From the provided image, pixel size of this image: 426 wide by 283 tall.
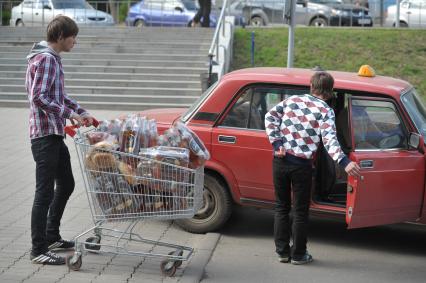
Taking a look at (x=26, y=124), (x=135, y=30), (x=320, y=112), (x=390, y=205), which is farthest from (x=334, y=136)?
(x=135, y=30)

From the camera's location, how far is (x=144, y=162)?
19.2 feet

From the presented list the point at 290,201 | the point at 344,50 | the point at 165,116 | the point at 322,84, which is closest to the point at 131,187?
the point at 290,201

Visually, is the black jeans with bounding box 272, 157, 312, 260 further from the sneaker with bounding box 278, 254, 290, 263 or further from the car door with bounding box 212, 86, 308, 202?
the car door with bounding box 212, 86, 308, 202

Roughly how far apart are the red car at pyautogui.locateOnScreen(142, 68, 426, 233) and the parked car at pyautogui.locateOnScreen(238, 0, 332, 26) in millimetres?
17897

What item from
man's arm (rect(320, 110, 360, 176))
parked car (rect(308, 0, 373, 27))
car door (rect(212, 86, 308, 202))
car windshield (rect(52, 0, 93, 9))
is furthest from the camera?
car windshield (rect(52, 0, 93, 9))

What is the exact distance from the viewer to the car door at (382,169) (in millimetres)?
6441

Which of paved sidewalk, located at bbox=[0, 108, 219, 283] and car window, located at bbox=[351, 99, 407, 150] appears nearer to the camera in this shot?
paved sidewalk, located at bbox=[0, 108, 219, 283]

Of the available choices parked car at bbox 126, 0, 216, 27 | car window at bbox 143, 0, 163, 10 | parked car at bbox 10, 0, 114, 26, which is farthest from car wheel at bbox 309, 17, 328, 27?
parked car at bbox 10, 0, 114, 26

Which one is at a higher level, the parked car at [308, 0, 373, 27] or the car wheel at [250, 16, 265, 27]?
the parked car at [308, 0, 373, 27]

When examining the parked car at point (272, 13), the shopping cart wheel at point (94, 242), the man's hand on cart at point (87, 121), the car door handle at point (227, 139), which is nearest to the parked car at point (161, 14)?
the parked car at point (272, 13)

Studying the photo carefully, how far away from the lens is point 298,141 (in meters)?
6.29

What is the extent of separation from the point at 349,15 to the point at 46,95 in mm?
20200

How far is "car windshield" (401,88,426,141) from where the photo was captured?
22.7ft

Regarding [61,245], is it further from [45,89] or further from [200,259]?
[45,89]
